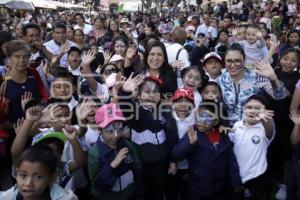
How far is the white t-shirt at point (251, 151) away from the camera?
3.50m

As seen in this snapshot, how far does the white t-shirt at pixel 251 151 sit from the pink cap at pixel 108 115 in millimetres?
1101

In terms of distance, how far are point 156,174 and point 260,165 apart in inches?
37.1

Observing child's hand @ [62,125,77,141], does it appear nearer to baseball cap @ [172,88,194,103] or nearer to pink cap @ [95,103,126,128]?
pink cap @ [95,103,126,128]

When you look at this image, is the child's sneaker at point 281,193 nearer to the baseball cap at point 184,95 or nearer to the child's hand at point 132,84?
the baseball cap at point 184,95

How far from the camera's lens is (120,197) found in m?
3.20

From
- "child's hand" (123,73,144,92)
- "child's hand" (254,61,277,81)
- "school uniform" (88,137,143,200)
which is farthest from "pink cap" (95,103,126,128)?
"child's hand" (254,61,277,81)

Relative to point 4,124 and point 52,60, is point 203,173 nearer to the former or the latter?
point 4,124

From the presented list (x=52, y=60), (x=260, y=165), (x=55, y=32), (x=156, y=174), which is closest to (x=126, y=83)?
(x=156, y=174)

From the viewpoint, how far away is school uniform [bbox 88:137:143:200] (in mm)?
3064

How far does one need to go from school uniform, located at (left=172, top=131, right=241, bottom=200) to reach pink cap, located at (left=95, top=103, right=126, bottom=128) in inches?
24.5

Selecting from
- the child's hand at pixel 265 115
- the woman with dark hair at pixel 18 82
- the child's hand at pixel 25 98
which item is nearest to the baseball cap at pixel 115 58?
the woman with dark hair at pixel 18 82

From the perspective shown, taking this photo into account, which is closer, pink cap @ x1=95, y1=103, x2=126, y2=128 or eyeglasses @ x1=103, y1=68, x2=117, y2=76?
pink cap @ x1=95, y1=103, x2=126, y2=128

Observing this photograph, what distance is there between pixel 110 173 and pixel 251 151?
1309mm

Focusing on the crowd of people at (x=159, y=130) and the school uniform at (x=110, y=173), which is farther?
the crowd of people at (x=159, y=130)
